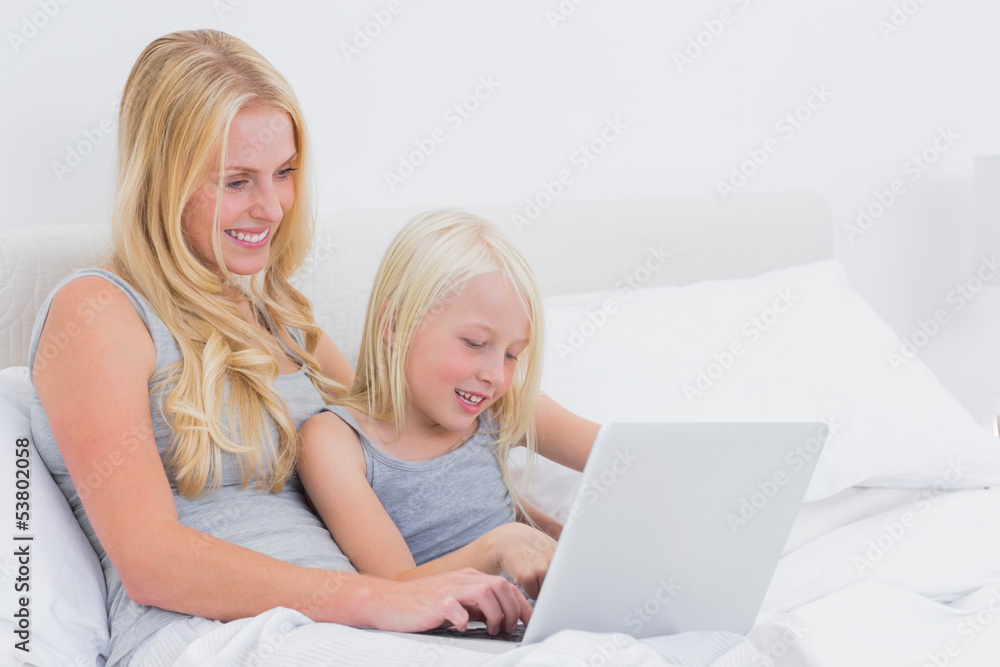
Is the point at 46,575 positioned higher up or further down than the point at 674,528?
further down

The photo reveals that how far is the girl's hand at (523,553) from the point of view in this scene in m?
0.88

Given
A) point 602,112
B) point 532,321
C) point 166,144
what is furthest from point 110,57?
point 602,112

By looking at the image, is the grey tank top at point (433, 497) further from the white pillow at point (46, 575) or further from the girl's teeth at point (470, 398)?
the white pillow at point (46, 575)

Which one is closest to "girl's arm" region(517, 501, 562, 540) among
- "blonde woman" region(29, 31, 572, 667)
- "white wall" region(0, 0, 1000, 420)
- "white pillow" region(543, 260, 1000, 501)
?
"white pillow" region(543, 260, 1000, 501)

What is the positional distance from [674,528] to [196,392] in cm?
52

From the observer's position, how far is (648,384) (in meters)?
1.42

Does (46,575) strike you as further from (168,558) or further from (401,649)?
(401,649)

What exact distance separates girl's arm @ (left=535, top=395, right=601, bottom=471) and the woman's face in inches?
16.6

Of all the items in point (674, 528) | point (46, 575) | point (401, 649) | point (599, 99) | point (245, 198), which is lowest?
point (46, 575)

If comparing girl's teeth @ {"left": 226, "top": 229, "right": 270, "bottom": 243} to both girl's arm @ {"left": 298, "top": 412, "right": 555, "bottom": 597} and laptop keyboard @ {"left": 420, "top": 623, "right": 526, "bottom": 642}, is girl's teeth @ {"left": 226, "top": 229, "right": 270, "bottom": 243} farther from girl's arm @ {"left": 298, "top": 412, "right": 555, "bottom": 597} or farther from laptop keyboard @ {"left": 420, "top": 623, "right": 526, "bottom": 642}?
laptop keyboard @ {"left": 420, "top": 623, "right": 526, "bottom": 642}

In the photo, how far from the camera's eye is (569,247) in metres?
1.72

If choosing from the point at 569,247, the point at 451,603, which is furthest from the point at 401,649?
the point at 569,247

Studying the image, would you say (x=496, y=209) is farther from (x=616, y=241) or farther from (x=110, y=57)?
(x=110, y=57)

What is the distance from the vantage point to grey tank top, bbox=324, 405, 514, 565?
1097 millimetres
